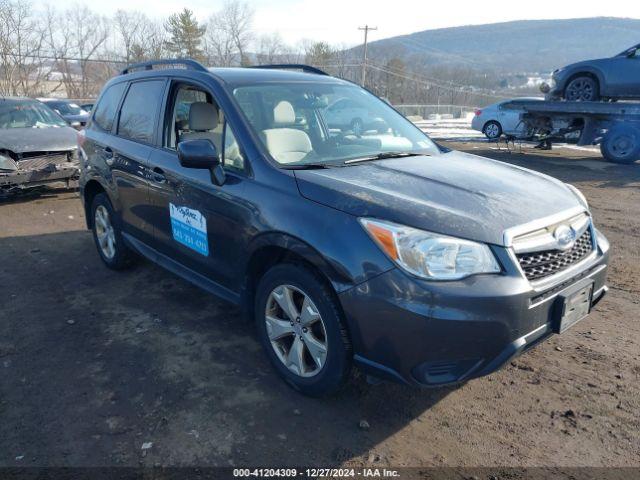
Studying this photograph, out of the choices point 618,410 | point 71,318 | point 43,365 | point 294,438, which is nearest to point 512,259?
point 618,410

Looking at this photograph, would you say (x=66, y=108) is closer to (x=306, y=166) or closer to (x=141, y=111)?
(x=141, y=111)

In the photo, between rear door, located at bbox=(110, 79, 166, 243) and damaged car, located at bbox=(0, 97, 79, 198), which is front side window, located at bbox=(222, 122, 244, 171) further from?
damaged car, located at bbox=(0, 97, 79, 198)

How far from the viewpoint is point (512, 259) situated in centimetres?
236

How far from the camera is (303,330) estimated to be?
282 centimetres

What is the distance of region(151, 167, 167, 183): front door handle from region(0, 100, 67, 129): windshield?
248 inches

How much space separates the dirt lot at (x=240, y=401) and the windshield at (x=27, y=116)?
549 cm

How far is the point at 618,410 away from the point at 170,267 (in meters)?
3.21

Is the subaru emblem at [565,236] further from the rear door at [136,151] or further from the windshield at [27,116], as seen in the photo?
the windshield at [27,116]

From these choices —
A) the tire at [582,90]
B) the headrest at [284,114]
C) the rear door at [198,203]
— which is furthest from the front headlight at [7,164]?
the tire at [582,90]

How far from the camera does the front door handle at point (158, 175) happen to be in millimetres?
3722

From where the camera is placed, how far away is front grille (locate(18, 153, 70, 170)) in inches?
306

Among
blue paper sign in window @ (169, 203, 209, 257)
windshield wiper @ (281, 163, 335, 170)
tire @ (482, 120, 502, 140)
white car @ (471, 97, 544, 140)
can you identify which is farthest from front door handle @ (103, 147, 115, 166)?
tire @ (482, 120, 502, 140)

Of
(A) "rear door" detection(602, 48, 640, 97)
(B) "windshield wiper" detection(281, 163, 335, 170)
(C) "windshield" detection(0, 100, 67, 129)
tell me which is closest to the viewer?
(B) "windshield wiper" detection(281, 163, 335, 170)

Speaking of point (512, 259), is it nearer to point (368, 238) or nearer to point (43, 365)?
point (368, 238)
